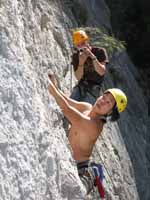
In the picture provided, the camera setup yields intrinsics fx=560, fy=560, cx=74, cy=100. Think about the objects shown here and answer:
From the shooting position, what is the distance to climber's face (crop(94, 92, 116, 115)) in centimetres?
462

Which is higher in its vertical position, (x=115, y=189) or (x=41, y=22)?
(x=41, y=22)

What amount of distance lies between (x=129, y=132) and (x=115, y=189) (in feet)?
6.89

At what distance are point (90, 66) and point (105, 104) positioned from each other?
6.44 ft

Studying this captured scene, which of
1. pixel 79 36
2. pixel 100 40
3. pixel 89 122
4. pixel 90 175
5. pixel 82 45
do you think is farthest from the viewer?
pixel 100 40

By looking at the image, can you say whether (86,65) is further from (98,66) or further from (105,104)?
(105,104)

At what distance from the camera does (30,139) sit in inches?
130

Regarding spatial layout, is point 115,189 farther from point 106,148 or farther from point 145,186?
point 145,186

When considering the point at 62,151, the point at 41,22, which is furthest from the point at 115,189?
the point at 62,151

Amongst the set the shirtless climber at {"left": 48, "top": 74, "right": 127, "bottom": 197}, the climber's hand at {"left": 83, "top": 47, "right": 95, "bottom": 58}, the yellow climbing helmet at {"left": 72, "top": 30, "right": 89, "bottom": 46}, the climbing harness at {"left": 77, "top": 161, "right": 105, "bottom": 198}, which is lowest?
the climbing harness at {"left": 77, "top": 161, "right": 105, "bottom": 198}

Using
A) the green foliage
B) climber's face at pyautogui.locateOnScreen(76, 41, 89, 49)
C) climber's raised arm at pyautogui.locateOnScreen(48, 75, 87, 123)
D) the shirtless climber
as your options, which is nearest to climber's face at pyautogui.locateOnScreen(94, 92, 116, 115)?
the shirtless climber

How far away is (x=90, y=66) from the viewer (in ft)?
21.5

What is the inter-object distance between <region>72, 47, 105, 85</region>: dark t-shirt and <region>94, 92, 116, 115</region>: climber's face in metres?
1.83

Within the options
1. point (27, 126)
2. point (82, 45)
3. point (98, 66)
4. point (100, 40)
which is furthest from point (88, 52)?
point (27, 126)

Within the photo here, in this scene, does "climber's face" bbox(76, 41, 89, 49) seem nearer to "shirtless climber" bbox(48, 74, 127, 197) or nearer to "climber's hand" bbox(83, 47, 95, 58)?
"climber's hand" bbox(83, 47, 95, 58)
